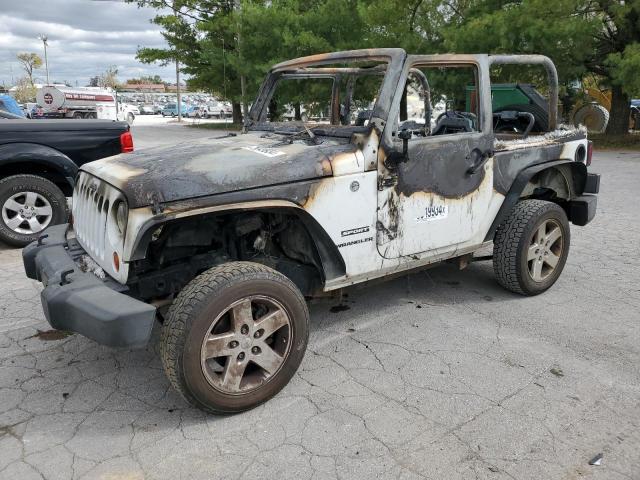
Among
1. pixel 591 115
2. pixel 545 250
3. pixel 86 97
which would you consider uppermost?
pixel 86 97

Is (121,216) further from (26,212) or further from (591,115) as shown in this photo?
(591,115)

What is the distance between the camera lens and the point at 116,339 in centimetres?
248

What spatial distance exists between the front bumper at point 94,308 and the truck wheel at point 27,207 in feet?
10.1

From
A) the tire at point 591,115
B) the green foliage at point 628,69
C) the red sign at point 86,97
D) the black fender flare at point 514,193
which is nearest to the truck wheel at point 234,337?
the black fender flare at point 514,193

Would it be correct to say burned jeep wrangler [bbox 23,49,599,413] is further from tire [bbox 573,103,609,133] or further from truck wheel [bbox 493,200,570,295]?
tire [bbox 573,103,609,133]

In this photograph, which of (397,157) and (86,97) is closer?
(397,157)

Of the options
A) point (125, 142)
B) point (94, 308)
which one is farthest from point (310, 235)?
point (125, 142)

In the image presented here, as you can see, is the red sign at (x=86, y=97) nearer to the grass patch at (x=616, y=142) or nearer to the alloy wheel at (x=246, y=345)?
the grass patch at (x=616, y=142)

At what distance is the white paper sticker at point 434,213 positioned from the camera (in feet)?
11.8

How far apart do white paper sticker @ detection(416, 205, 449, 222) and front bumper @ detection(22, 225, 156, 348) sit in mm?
1829

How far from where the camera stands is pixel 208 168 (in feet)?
→ 9.52

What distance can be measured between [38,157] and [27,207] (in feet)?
1.74

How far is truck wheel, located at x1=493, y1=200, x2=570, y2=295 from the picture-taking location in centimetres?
423

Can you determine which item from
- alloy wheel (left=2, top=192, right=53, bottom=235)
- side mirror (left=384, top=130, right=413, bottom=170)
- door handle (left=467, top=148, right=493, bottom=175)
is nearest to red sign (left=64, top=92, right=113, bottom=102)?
alloy wheel (left=2, top=192, right=53, bottom=235)
